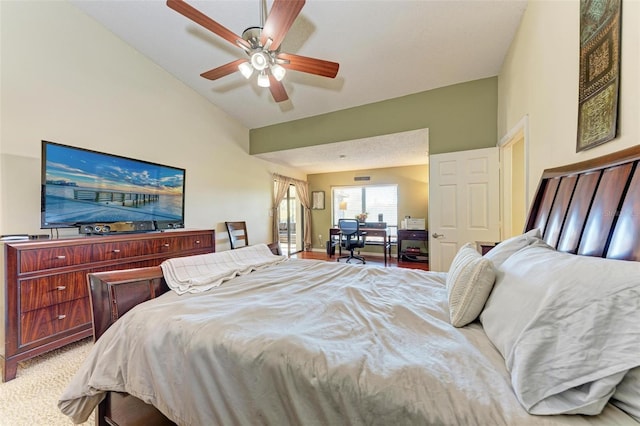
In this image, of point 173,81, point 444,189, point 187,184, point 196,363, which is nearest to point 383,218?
point 444,189

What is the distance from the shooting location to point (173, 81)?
3.34 metres

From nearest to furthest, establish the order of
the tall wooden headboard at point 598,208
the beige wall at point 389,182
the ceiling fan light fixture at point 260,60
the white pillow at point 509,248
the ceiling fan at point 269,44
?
1. the tall wooden headboard at point 598,208
2. the white pillow at point 509,248
3. the ceiling fan at point 269,44
4. the ceiling fan light fixture at point 260,60
5. the beige wall at point 389,182

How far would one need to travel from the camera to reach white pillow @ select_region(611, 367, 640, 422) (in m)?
0.54

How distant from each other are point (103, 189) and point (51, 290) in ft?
3.49

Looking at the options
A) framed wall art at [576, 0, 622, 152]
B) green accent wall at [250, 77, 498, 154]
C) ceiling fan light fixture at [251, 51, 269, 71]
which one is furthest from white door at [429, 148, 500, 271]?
ceiling fan light fixture at [251, 51, 269, 71]

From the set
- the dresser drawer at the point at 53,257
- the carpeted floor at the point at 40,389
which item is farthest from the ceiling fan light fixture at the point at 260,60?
the carpeted floor at the point at 40,389

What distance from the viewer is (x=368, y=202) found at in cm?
651

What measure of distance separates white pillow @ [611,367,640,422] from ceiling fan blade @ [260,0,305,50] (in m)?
2.09

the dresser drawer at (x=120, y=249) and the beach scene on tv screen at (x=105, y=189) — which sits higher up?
the beach scene on tv screen at (x=105, y=189)

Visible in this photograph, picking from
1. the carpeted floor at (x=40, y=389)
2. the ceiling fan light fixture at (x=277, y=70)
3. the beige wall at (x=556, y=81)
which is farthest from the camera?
the ceiling fan light fixture at (x=277, y=70)

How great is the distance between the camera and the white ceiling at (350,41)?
7.18 ft

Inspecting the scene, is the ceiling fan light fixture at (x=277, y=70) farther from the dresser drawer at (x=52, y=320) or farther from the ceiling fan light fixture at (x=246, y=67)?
the dresser drawer at (x=52, y=320)

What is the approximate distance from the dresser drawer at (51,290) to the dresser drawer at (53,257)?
0.29 feet

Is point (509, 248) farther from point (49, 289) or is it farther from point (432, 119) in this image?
point (49, 289)
